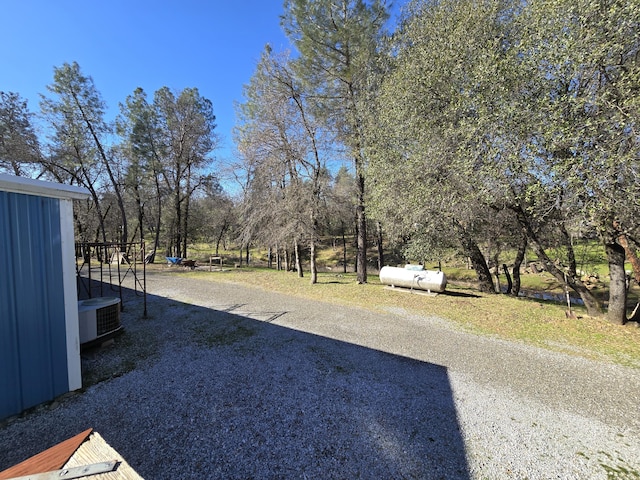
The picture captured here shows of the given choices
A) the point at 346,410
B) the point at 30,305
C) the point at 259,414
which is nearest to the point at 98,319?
the point at 30,305

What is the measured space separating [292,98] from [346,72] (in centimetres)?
213

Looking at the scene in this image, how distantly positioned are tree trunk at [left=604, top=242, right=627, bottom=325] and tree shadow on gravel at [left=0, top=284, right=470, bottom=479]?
14.5 ft

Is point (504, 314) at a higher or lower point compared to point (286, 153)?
lower

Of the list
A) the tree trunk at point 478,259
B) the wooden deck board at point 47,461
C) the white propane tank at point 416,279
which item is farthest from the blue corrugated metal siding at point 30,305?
the tree trunk at point 478,259

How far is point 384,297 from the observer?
7.99 metres

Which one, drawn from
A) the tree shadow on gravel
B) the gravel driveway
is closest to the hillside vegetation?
the gravel driveway

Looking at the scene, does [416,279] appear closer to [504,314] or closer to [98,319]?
[504,314]

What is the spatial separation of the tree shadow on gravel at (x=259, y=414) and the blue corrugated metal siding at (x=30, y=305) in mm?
266

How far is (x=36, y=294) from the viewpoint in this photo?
2885 mm

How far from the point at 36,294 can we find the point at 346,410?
3.59 m

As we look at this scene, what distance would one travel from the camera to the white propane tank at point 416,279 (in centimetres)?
806

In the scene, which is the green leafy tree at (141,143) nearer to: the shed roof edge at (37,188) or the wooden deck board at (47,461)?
the shed roof edge at (37,188)

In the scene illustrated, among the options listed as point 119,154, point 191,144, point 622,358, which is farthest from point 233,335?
point 119,154

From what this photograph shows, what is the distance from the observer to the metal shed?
268 centimetres
